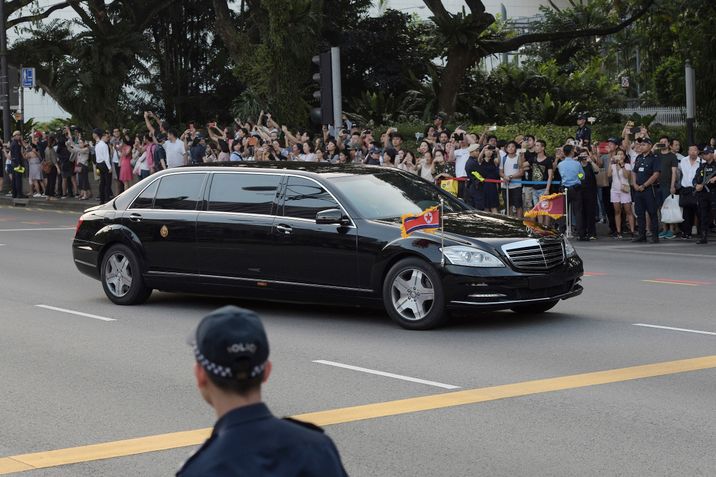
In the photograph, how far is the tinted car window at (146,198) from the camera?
1420 centimetres

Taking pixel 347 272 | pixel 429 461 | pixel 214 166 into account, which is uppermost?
pixel 214 166

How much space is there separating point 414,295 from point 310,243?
4.14 feet

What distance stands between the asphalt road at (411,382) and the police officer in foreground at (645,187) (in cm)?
580

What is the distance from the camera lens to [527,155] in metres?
23.4

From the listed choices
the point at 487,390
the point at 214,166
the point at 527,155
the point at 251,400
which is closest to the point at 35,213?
the point at 527,155

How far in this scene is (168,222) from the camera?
13812 mm

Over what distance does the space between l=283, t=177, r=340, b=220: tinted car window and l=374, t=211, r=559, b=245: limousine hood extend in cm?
72

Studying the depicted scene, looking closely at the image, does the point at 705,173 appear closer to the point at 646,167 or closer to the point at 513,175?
the point at 646,167

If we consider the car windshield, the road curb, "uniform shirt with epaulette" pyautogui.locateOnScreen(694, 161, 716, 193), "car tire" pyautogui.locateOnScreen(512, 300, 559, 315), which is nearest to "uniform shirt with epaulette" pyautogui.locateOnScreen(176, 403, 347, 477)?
the car windshield

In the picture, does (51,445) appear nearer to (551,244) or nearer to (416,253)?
Answer: (416,253)

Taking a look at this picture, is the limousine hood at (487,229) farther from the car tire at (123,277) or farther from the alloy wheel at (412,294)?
the car tire at (123,277)

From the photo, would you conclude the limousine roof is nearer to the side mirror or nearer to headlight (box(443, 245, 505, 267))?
the side mirror

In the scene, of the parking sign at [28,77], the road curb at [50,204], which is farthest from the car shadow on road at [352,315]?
the parking sign at [28,77]

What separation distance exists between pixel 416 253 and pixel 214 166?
2.90m
